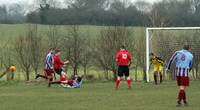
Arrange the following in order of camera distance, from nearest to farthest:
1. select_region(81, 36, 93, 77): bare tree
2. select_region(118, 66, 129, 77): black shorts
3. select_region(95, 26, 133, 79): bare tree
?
select_region(118, 66, 129, 77): black shorts, select_region(81, 36, 93, 77): bare tree, select_region(95, 26, 133, 79): bare tree

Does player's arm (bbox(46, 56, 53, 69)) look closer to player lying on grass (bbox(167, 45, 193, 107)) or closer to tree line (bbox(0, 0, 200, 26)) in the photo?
player lying on grass (bbox(167, 45, 193, 107))

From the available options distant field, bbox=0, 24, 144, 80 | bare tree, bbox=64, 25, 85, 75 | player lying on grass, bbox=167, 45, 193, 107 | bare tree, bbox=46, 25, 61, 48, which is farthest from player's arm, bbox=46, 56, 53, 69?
bare tree, bbox=46, 25, 61, 48

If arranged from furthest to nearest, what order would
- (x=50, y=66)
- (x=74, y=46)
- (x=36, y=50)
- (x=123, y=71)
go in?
(x=74, y=46) → (x=36, y=50) → (x=50, y=66) → (x=123, y=71)

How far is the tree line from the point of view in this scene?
45719mm

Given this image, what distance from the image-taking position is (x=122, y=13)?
47781 millimetres

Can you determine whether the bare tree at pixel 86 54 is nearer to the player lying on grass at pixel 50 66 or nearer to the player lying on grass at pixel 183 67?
the player lying on grass at pixel 50 66

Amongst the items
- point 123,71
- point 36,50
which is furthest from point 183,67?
point 36,50

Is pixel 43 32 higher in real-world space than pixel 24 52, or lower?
higher

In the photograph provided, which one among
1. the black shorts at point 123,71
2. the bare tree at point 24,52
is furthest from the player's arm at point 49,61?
the bare tree at point 24,52

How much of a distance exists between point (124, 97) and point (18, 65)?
22.4 metres

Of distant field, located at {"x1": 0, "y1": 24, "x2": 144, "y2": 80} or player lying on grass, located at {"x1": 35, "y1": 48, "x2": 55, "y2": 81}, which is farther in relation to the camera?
distant field, located at {"x1": 0, "y1": 24, "x2": 144, "y2": 80}

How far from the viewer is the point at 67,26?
46000 mm

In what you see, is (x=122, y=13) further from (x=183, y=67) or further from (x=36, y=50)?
(x=183, y=67)

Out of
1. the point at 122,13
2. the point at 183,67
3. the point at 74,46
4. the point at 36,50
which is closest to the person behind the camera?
the point at 183,67
